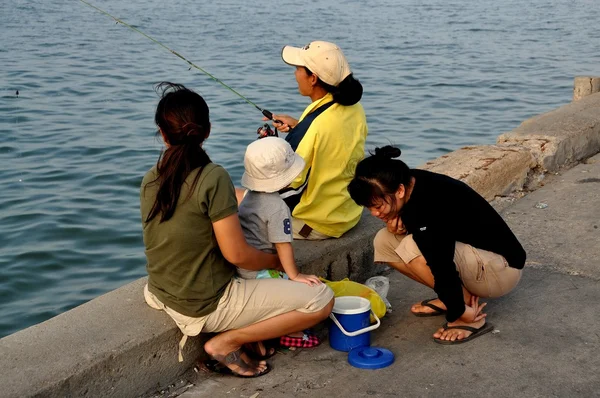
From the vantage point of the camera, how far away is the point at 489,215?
158 inches

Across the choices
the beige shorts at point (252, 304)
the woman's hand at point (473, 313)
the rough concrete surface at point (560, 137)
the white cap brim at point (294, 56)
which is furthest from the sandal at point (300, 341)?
the rough concrete surface at point (560, 137)

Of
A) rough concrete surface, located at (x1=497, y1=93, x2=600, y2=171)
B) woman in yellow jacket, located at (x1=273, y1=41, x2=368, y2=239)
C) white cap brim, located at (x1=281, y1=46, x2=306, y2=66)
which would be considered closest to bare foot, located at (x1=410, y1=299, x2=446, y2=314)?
woman in yellow jacket, located at (x1=273, y1=41, x2=368, y2=239)

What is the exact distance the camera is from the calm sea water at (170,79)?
7.52 m

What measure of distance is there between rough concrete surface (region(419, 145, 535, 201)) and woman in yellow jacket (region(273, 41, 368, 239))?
4.65 ft

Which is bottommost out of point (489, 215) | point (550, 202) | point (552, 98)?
point (552, 98)

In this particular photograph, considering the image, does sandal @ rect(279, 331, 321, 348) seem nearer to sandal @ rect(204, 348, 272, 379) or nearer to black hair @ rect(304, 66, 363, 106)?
sandal @ rect(204, 348, 272, 379)

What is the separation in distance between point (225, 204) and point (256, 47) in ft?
45.8

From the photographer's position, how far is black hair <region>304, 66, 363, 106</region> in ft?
14.7

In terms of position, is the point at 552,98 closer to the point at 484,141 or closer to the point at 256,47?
the point at 484,141

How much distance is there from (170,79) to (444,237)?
417 inches

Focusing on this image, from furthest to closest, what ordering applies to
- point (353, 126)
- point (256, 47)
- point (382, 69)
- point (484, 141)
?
point (256, 47) < point (382, 69) < point (484, 141) < point (353, 126)

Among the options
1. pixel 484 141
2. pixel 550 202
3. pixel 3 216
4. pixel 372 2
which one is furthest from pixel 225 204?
pixel 372 2

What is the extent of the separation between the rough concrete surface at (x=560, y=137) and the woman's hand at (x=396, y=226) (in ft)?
8.90

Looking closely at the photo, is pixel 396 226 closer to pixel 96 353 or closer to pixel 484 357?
pixel 484 357
